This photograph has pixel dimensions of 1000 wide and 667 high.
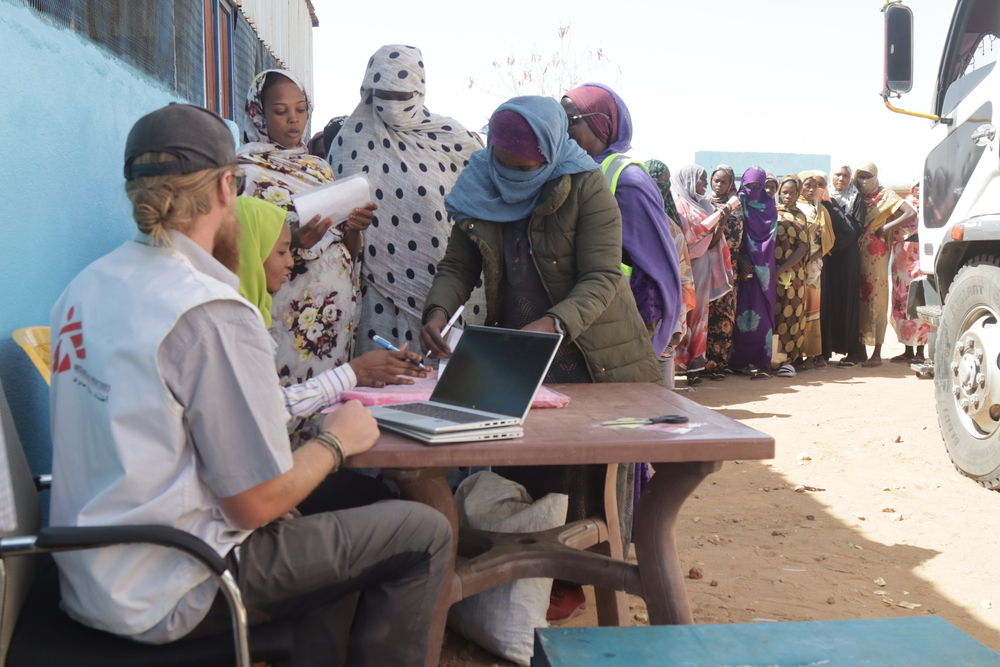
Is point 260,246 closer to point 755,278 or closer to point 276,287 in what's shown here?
point 276,287

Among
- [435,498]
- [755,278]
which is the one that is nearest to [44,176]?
[435,498]

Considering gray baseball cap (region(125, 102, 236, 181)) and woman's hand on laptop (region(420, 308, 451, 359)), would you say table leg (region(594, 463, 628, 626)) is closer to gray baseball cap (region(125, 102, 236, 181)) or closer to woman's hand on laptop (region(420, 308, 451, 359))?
woman's hand on laptop (region(420, 308, 451, 359))

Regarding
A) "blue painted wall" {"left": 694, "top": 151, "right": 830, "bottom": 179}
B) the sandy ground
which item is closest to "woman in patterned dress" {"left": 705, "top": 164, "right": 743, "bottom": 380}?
the sandy ground

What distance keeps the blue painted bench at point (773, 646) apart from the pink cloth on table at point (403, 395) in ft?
2.56

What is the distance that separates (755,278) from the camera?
951 centimetres

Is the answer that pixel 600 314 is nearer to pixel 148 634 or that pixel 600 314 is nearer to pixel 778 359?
pixel 148 634

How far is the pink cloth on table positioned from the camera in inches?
94.3

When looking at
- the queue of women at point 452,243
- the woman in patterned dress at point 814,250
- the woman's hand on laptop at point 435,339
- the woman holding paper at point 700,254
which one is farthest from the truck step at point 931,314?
the woman in patterned dress at point 814,250

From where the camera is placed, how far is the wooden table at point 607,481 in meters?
1.96

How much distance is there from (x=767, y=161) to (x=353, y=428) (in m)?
32.1

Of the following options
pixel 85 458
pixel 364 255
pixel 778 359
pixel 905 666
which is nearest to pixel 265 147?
pixel 364 255

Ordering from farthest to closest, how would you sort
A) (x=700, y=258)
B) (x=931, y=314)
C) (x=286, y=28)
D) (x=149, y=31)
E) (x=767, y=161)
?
(x=767, y=161), (x=286, y=28), (x=700, y=258), (x=931, y=314), (x=149, y=31)

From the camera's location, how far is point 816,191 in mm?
10125

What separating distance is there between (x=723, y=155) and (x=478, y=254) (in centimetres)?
2817
